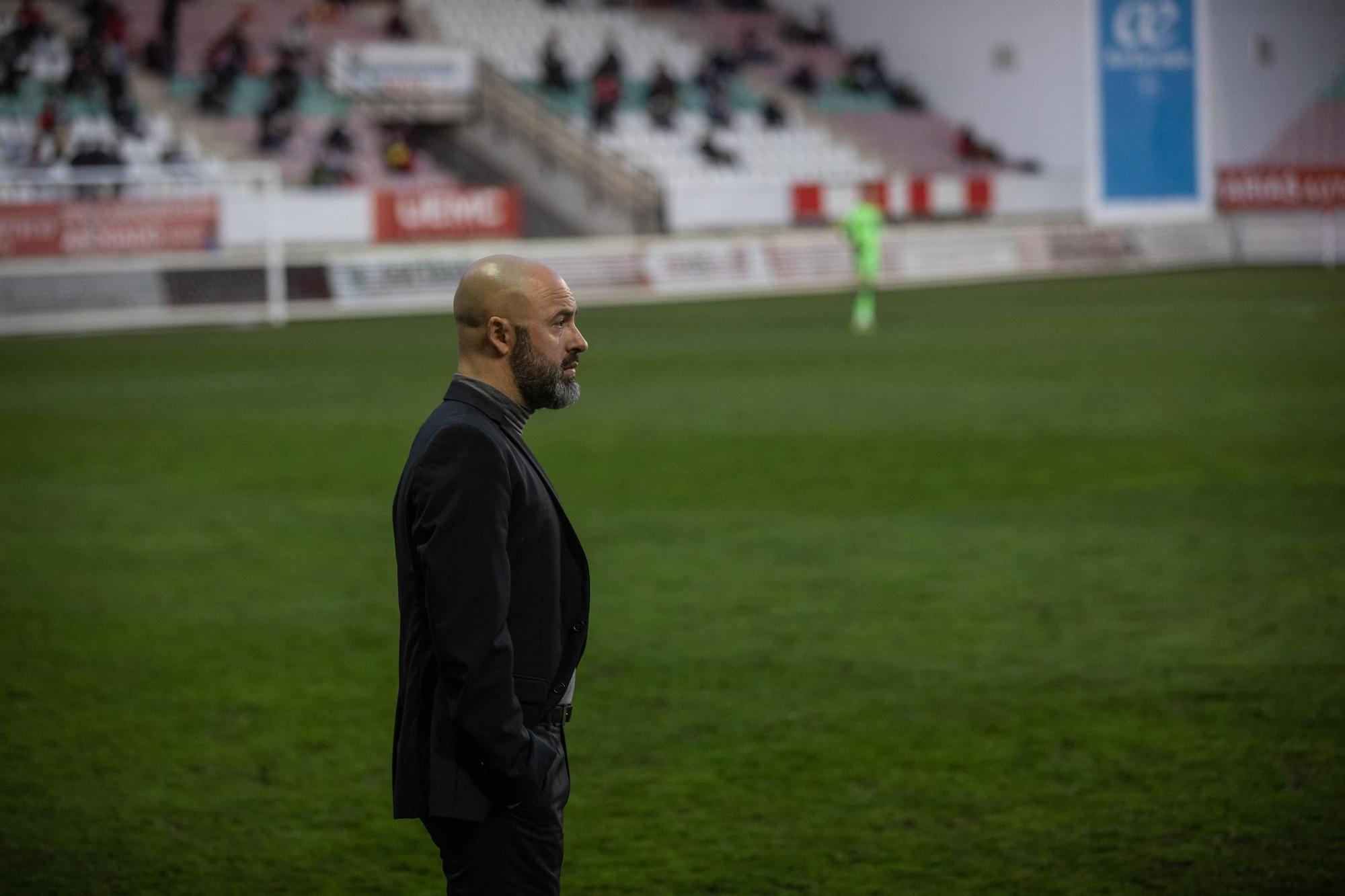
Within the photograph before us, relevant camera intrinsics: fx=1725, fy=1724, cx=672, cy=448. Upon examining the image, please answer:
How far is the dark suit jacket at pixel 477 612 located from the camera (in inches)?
105

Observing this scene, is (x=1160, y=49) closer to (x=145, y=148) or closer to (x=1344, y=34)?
(x=1344, y=34)

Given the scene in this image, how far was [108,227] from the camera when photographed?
25672 millimetres

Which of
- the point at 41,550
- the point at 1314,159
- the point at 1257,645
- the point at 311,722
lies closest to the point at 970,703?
the point at 1257,645

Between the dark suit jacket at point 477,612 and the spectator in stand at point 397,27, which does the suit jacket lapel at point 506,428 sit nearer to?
the dark suit jacket at point 477,612

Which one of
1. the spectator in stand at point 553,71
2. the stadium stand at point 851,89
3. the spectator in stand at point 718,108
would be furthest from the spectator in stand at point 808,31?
the spectator in stand at point 553,71

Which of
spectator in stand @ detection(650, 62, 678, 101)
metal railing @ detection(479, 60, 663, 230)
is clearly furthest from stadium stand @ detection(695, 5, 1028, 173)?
metal railing @ detection(479, 60, 663, 230)

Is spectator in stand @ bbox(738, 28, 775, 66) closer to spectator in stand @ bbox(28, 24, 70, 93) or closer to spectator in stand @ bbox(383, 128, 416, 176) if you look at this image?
spectator in stand @ bbox(383, 128, 416, 176)

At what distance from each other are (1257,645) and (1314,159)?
40.9 m

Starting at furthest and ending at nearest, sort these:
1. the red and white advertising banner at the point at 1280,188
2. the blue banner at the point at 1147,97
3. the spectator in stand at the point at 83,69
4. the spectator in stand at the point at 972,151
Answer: the spectator in stand at the point at 972,151 → the red and white advertising banner at the point at 1280,188 → the blue banner at the point at 1147,97 → the spectator in stand at the point at 83,69

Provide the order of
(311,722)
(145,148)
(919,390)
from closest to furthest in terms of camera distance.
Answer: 1. (311,722)
2. (919,390)
3. (145,148)

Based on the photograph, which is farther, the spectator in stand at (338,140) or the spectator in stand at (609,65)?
the spectator in stand at (609,65)

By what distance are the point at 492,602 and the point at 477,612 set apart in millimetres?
30

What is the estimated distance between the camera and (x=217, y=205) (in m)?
27.5

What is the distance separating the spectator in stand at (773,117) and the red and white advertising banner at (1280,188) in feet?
34.3
